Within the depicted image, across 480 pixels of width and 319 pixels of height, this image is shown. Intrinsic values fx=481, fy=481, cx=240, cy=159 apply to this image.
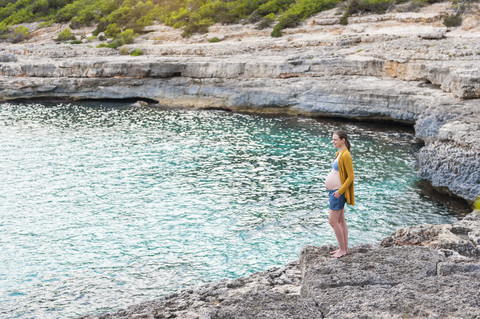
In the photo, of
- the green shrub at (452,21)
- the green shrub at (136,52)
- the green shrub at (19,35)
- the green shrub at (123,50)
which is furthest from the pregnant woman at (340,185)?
the green shrub at (19,35)

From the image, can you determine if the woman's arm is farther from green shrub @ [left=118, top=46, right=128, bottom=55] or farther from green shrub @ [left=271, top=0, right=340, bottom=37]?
green shrub @ [left=118, top=46, right=128, bottom=55]

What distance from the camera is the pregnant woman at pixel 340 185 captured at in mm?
8218

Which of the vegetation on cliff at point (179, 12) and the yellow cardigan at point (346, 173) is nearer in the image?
the yellow cardigan at point (346, 173)

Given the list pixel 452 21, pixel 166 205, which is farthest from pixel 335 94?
pixel 166 205

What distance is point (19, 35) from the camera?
177ft

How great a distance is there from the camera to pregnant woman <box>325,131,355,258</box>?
8.22 metres

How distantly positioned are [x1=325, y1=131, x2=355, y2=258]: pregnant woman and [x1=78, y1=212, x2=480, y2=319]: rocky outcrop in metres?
0.34

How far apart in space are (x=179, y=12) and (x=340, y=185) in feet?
148

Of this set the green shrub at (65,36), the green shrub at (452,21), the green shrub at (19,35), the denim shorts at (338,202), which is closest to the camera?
the denim shorts at (338,202)

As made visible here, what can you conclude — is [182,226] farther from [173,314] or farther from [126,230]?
[173,314]

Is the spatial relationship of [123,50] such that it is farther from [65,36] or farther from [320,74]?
[320,74]

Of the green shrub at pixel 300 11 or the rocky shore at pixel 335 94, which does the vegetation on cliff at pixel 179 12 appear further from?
the rocky shore at pixel 335 94

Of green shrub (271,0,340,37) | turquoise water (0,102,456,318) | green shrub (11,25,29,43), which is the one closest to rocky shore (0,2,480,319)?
green shrub (271,0,340,37)

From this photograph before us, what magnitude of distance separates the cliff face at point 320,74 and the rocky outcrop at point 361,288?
7561mm
